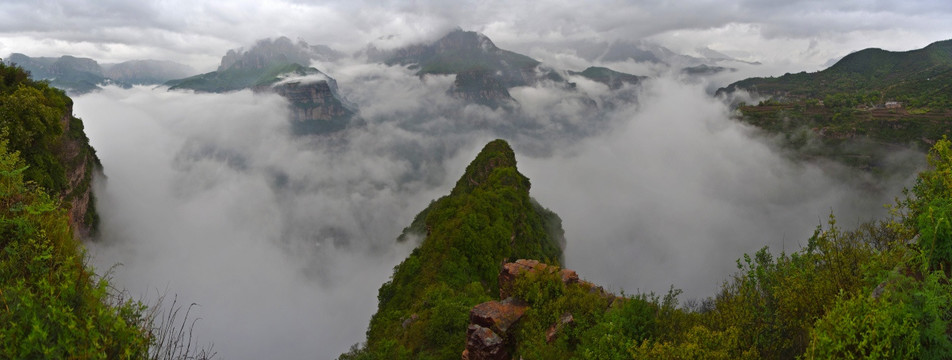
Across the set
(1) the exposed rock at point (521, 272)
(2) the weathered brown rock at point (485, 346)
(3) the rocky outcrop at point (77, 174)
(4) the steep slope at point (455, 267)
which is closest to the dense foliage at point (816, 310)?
(2) the weathered brown rock at point (485, 346)

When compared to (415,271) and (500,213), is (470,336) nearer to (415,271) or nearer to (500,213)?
(415,271)

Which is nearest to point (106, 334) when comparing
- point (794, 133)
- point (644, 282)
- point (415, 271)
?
point (415, 271)

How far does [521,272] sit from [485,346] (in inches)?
213

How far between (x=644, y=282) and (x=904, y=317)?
472ft

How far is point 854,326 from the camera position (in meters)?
8.62

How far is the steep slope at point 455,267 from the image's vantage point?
99.5 ft

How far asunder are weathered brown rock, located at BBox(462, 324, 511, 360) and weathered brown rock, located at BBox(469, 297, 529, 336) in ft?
1.58

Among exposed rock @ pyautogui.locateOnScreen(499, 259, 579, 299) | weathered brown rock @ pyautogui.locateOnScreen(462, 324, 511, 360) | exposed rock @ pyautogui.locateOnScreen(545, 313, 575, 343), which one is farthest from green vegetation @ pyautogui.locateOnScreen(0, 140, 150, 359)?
exposed rock @ pyautogui.locateOnScreen(499, 259, 579, 299)

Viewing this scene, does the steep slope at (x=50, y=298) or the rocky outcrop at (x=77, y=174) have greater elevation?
the rocky outcrop at (x=77, y=174)

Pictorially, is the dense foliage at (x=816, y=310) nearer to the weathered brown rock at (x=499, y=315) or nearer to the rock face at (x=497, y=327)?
the rock face at (x=497, y=327)

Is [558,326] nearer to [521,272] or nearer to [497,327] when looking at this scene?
[497,327]

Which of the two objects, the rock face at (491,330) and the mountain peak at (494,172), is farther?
the mountain peak at (494,172)

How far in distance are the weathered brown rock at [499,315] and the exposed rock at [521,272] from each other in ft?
6.83

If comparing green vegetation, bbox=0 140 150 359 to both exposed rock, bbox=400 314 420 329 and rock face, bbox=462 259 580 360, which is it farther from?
exposed rock, bbox=400 314 420 329
